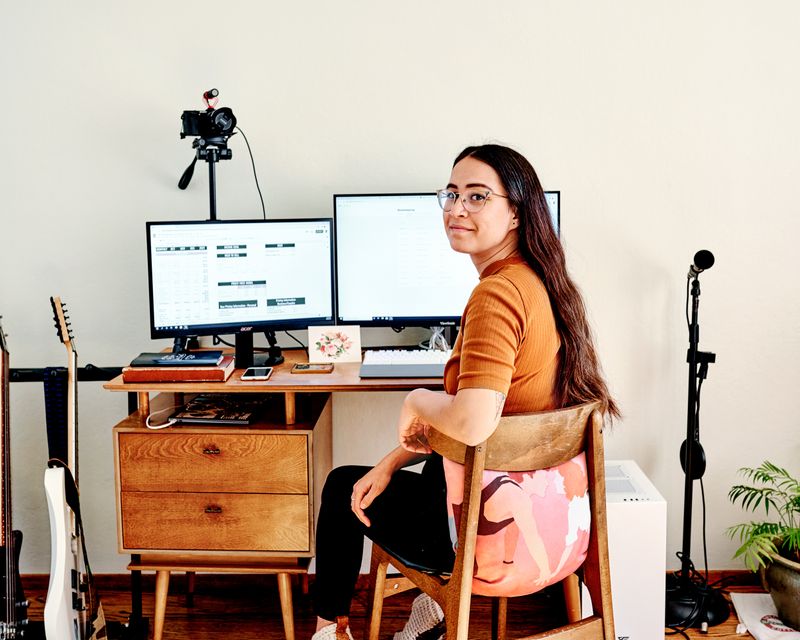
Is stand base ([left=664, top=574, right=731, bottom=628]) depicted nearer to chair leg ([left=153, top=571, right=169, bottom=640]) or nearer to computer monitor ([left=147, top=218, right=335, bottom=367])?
computer monitor ([left=147, top=218, right=335, bottom=367])

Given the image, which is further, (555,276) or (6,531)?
(6,531)

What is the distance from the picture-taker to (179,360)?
2121 millimetres

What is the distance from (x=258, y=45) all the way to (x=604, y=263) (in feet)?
4.25

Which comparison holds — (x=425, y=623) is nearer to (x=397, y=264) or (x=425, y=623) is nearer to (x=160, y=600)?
(x=160, y=600)

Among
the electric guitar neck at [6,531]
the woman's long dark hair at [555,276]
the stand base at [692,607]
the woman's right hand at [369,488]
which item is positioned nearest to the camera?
the woman's long dark hair at [555,276]

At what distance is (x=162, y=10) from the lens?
2.48 m

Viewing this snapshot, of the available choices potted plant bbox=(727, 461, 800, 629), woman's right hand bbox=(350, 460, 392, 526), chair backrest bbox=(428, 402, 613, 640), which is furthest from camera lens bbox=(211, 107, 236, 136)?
potted plant bbox=(727, 461, 800, 629)

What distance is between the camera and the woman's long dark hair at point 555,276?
1551mm

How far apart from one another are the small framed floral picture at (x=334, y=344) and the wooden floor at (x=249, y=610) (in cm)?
79

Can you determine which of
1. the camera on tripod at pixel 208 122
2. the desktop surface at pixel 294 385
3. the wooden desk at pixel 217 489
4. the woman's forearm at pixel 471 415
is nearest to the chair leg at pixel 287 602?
the wooden desk at pixel 217 489

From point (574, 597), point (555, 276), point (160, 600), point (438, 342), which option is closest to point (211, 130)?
point (438, 342)

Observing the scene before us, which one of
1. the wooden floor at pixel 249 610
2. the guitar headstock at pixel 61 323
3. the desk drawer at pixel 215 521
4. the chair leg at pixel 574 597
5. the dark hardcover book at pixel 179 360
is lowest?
the wooden floor at pixel 249 610

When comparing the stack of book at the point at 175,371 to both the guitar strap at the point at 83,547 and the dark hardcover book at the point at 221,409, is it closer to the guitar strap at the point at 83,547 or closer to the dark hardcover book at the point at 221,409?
the dark hardcover book at the point at 221,409

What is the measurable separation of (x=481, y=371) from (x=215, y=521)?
1.04 metres
